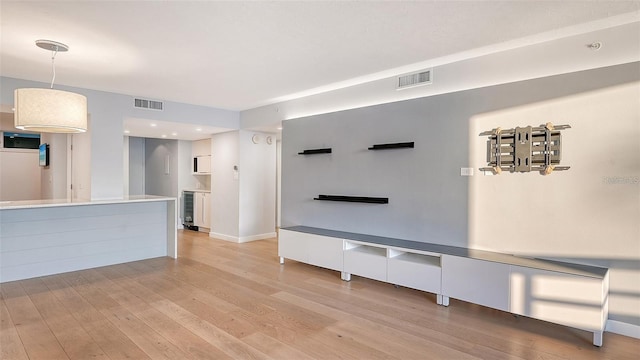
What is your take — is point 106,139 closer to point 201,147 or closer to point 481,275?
point 201,147

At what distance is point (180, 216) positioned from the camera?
27.2ft

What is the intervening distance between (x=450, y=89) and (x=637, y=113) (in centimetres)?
159

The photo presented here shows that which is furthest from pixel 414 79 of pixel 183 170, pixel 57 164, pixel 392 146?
pixel 57 164

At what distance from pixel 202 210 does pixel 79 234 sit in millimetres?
3188

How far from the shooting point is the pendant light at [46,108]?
3.08m

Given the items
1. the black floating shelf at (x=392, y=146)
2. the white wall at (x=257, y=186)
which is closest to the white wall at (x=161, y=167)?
the white wall at (x=257, y=186)

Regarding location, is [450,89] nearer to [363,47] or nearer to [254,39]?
[363,47]

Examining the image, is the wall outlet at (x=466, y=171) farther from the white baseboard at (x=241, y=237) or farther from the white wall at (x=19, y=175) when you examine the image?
the white wall at (x=19, y=175)

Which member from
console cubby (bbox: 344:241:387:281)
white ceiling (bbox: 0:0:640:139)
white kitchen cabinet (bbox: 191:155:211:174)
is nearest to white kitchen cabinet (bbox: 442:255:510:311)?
console cubby (bbox: 344:241:387:281)

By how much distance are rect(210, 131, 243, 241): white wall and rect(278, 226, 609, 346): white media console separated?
2.60 meters

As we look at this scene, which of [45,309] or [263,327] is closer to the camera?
[263,327]

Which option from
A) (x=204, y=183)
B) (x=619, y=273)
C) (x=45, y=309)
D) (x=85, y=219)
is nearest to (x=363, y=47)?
(x=619, y=273)

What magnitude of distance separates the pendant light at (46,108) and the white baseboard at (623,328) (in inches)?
203

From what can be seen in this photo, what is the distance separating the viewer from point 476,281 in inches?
125
